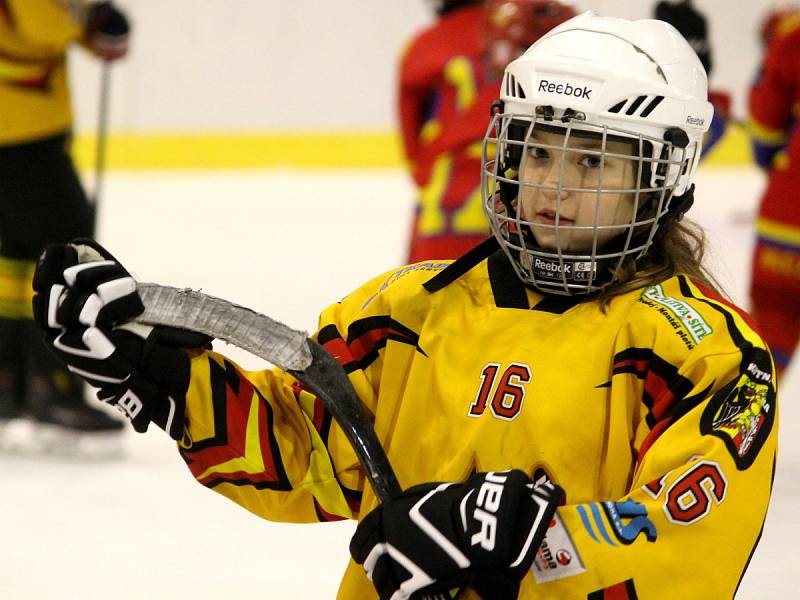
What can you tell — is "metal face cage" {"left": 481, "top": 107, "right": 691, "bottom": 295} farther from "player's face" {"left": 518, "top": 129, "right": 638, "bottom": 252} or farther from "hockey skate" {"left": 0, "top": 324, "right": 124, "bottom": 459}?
"hockey skate" {"left": 0, "top": 324, "right": 124, "bottom": 459}

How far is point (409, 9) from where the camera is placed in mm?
7406

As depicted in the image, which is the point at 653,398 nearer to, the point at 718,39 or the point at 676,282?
the point at 676,282

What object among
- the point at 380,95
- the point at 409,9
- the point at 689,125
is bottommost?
the point at 380,95

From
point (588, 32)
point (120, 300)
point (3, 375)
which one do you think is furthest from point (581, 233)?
point (3, 375)

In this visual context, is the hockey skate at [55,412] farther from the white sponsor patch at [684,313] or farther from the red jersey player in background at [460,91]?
the white sponsor patch at [684,313]

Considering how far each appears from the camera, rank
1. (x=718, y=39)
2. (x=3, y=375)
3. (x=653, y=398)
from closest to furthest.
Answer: (x=653, y=398)
(x=3, y=375)
(x=718, y=39)

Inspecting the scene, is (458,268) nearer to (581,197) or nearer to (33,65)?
(581,197)

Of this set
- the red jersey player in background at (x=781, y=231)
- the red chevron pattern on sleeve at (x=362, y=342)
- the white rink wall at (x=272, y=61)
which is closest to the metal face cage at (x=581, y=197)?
the red chevron pattern on sleeve at (x=362, y=342)

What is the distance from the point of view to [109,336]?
1.31 m

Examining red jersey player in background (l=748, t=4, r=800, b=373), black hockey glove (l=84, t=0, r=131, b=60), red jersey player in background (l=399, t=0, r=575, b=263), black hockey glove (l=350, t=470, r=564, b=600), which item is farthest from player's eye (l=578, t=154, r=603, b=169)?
black hockey glove (l=84, t=0, r=131, b=60)

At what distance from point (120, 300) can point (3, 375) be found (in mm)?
1973

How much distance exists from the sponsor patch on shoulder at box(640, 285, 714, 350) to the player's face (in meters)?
0.08

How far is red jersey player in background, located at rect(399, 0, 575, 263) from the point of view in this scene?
2803 mm

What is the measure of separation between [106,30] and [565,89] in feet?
6.63
